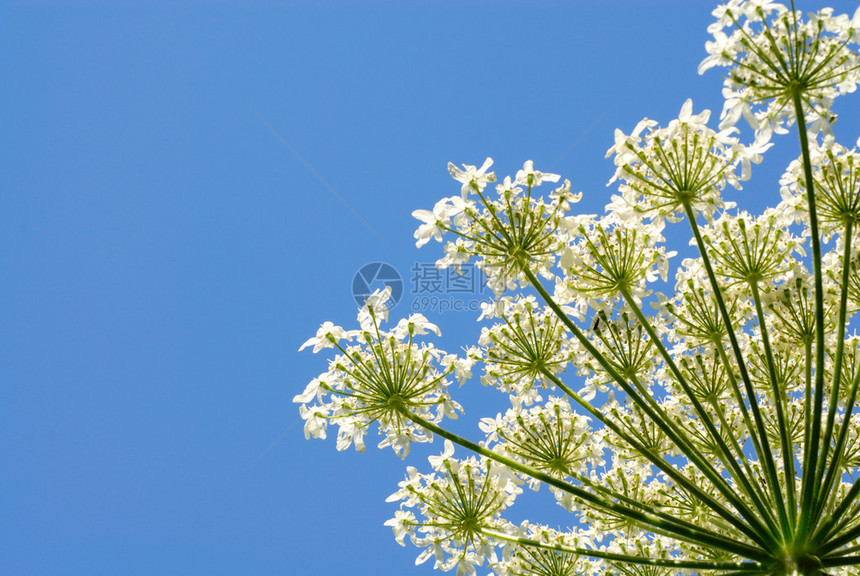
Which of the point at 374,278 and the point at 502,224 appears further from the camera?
the point at 374,278

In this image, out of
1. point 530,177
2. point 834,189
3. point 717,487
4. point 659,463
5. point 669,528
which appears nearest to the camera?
point 669,528

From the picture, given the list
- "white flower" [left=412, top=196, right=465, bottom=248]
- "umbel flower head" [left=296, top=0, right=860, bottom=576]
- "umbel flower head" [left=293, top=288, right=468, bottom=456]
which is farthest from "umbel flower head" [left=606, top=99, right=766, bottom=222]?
"umbel flower head" [left=293, top=288, right=468, bottom=456]

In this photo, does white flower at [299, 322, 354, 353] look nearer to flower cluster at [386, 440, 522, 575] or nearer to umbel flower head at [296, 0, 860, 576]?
umbel flower head at [296, 0, 860, 576]

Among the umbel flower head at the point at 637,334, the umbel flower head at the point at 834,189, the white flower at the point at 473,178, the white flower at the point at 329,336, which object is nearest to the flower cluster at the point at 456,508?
the umbel flower head at the point at 637,334

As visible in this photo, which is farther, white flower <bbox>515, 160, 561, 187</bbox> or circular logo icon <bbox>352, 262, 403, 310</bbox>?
circular logo icon <bbox>352, 262, 403, 310</bbox>

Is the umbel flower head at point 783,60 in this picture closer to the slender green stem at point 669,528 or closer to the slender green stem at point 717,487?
the slender green stem at point 717,487

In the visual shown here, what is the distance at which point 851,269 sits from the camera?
10031 millimetres

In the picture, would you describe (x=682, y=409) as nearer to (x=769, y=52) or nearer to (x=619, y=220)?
(x=619, y=220)

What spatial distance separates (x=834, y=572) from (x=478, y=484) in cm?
552

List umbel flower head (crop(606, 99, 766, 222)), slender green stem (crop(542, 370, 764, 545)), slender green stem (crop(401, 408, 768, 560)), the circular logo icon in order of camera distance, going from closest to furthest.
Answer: slender green stem (crop(401, 408, 768, 560)) < slender green stem (crop(542, 370, 764, 545)) < umbel flower head (crop(606, 99, 766, 222)) < the circular logo icon

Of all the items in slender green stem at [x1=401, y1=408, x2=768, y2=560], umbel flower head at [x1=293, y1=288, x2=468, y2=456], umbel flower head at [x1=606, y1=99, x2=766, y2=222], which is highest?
umbel flower head at [x1=606, y1=99, x2=766, y2=222]

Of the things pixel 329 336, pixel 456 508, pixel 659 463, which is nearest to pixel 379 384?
pixel 329 336

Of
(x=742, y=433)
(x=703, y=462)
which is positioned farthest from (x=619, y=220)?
(x=742, y=433)

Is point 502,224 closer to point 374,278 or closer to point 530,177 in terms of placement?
point 530,177
